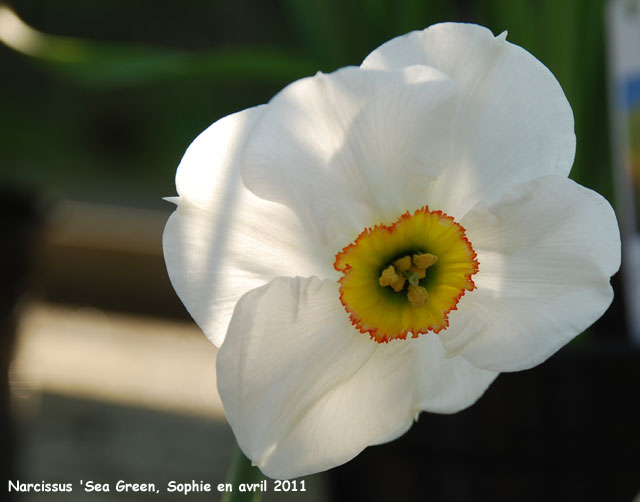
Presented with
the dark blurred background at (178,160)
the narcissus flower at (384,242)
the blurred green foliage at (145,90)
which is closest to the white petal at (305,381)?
the narcissus flower at (384,242)

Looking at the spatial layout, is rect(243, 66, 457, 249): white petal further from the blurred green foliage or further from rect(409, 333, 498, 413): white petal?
the blurred green foliage

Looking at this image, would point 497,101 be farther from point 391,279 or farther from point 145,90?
point 145,90

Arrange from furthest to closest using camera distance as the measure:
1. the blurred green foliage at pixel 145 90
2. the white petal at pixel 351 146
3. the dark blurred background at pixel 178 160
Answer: the blurred green foliage at pixel 145 90 < the dark blurred background at pixel 178 160 < the white petal at pixel 351 146

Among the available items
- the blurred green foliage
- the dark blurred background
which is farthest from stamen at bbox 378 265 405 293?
the blurred green foliage

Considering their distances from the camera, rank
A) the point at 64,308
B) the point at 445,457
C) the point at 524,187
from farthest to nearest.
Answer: the point at 64,308
the point at 445,457
the point at 524,187

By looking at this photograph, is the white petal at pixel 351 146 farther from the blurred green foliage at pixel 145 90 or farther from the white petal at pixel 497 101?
the blurred green foliage at pixel 145 90

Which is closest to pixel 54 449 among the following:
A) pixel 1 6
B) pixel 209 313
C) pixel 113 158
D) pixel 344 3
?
pixel 113 158

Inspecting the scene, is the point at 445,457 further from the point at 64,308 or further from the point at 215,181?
the point at 64,308
